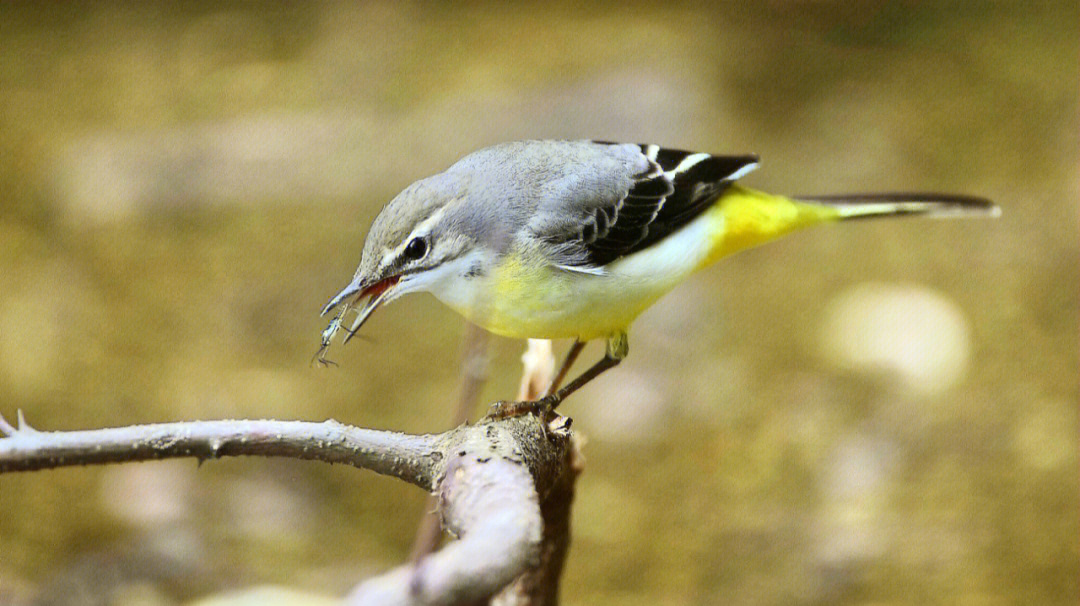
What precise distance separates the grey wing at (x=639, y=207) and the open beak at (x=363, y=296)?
54 centimetres

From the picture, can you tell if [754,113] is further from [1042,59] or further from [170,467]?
[170,467]

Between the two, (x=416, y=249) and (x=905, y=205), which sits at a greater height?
(x=905, y=205)

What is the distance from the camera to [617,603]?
16.1ft

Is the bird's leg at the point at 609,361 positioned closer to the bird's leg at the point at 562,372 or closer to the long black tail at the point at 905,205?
the bird's leg at the point at 562,372

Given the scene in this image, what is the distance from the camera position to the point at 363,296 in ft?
7.93

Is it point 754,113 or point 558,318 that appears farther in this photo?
point 754,113

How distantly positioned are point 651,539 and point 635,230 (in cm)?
257

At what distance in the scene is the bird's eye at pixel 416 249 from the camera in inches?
96.0

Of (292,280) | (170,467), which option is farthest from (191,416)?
(292,280)

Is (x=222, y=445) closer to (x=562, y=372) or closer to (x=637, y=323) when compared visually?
(x=562, y=372)

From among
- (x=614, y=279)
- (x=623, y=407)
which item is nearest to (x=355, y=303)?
(x=614, y=279)

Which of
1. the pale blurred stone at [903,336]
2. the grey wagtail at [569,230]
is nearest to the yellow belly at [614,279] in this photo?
the grey wagtail at [569,230]

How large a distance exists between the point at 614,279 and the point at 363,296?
799 mm

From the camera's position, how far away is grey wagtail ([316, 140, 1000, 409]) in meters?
2.49
